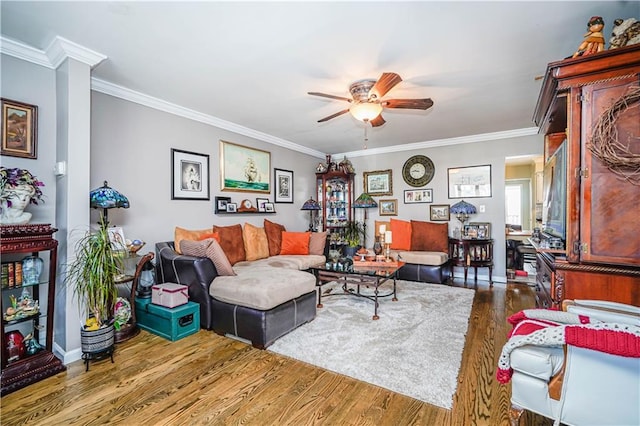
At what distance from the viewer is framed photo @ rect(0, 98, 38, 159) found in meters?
2.25

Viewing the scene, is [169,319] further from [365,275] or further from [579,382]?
[579,382]

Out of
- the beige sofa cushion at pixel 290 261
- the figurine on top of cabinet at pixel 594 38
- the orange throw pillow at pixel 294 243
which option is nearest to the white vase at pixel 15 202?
the beige sofa cushion at pixel 290 261

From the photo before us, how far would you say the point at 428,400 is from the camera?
1.81 metres

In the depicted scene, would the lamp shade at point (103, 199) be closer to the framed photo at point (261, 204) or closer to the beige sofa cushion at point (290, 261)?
the beige sofa cushion at point (290, 261)

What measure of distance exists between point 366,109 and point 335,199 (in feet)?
11.7

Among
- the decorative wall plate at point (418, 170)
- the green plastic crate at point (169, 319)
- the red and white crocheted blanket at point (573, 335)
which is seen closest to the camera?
the red and white crocheted blanket at point (573, 335)

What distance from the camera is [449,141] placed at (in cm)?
→ 527

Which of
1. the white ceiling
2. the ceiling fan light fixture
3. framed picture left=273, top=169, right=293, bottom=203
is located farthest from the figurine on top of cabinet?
framed picture left=273, top=169, right=293, bottom=203

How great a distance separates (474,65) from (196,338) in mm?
3600

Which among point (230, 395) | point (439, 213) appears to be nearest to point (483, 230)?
point (439, 213)

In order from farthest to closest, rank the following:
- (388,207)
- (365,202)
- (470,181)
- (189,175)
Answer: (388,207), (365,202), (470,181), (189,175)

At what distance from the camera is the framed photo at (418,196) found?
554 centimetres

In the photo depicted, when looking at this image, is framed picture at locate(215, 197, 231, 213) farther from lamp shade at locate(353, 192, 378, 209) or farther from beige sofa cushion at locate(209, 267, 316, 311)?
lamp shade at locate(353, 192, 378, 209)

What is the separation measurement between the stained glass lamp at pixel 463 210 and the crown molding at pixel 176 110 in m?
3.20
